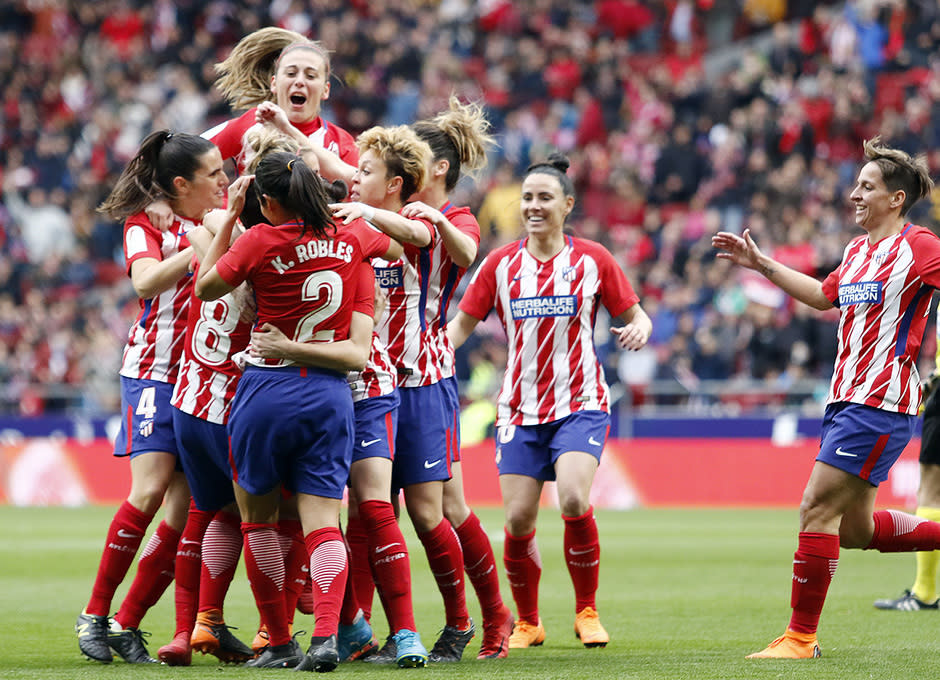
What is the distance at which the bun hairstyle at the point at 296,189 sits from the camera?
5.61 metres

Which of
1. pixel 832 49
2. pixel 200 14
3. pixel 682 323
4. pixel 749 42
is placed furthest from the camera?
pixel 200 14

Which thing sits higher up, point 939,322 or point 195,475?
point 939,322

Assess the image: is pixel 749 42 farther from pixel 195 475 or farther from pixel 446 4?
pixel 195 475

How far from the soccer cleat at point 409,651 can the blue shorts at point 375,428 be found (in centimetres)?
78

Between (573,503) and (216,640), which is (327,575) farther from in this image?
(573,503)

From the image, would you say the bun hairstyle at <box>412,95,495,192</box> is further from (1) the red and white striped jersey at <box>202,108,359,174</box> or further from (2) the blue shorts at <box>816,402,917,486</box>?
(2) the blue shorts at <box>816,402,917,486</box>

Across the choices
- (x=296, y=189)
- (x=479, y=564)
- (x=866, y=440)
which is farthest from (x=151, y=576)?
(x=866, y=440)

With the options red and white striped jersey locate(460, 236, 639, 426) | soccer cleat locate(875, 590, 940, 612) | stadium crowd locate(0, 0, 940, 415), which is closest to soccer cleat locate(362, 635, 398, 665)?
red and white striped jersey locate(460, 236, 639, 426)

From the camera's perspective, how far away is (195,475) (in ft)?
20.2

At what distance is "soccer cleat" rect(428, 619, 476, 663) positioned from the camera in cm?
627

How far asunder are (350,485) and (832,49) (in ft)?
55.0

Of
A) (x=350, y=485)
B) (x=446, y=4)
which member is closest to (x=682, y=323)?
(x=446, y=4)

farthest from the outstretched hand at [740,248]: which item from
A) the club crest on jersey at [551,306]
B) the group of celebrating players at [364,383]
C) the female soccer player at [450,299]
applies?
the female soccer player at [450,299]

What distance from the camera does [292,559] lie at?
6.47 meters
